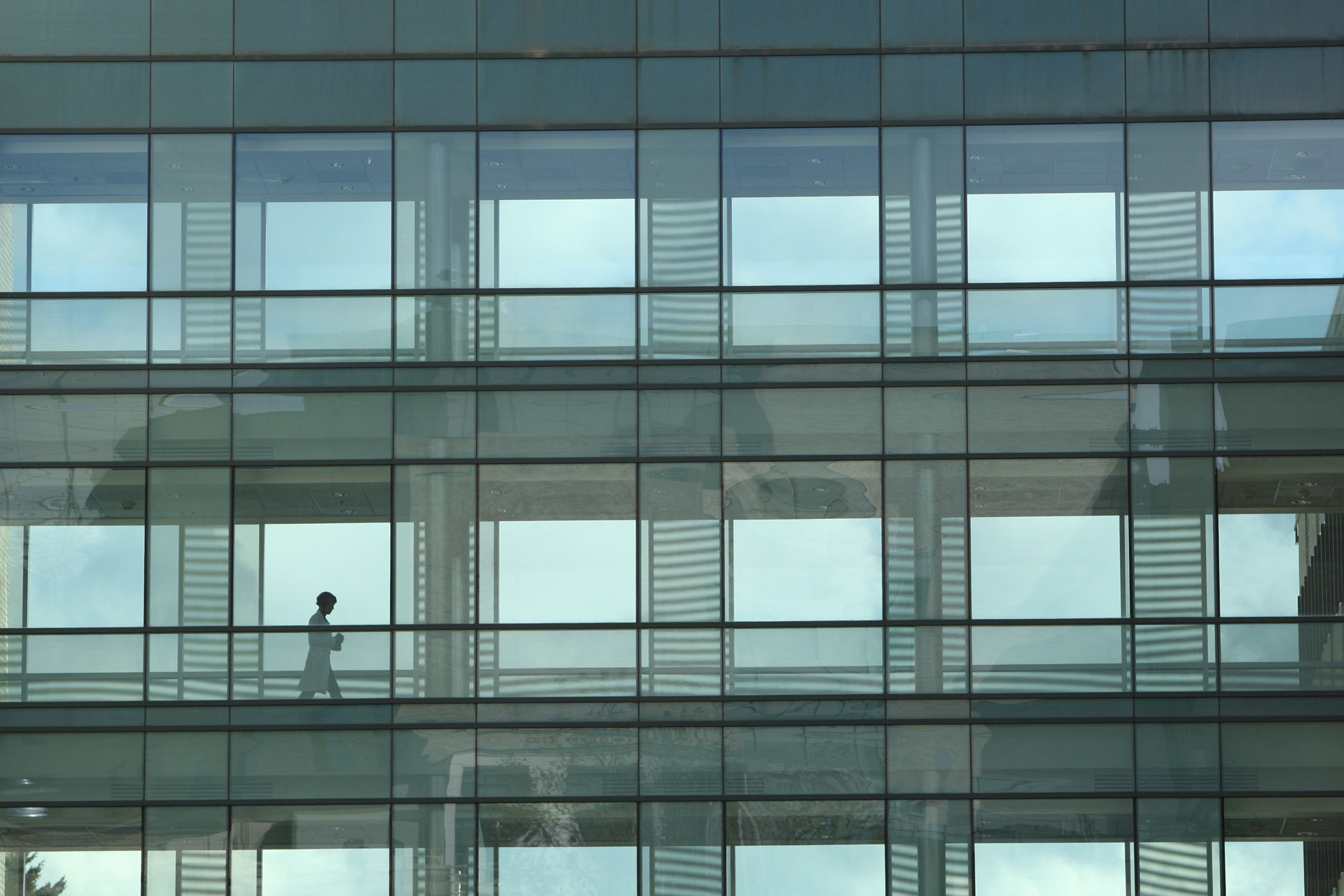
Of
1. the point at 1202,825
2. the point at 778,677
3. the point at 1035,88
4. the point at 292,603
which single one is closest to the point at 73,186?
the point at 292,603

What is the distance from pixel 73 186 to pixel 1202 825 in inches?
615

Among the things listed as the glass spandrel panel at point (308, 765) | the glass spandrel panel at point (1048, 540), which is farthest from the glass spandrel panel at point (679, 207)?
the glass spandrel panel at point (308, 765)

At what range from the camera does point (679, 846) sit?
16.1 m

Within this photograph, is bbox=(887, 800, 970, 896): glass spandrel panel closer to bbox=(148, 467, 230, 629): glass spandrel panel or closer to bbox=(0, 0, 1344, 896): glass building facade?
bbox=(0, 0, 1344, 896): glass building facade

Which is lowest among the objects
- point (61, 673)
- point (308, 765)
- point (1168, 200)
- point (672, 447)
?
point (308, 765)

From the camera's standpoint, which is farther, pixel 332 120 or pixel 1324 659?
pixel 332 120

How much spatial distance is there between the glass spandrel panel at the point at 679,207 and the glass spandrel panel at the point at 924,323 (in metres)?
2.20

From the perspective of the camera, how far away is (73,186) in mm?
16875

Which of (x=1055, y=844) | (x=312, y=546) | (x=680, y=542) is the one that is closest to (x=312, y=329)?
(x=312, y=546)

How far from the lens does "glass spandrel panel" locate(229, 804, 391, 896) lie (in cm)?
1605

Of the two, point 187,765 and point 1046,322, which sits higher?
point 1046,322

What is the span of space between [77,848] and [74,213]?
7.65m

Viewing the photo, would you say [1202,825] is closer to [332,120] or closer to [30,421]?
[332,120]

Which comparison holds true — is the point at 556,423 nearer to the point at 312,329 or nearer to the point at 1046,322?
the point at 312,329
